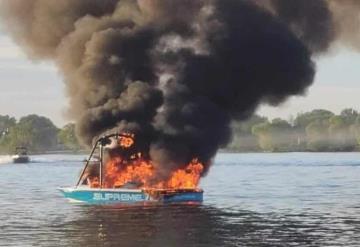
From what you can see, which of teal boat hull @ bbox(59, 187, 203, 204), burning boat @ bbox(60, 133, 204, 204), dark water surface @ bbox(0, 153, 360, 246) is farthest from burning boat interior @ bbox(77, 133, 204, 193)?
dark water surface @ bbox(0, 153, 360, 246)

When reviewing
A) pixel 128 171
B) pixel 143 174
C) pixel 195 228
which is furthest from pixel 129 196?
pixel 195 228

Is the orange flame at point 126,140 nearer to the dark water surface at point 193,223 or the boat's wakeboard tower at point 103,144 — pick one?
the boat's wakeboard tower at point 103,144

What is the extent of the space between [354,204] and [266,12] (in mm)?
23486

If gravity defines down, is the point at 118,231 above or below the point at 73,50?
below

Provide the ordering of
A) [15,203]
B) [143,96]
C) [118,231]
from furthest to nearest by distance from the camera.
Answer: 1. [15,203]
2. [143,96]
3. [118,231]

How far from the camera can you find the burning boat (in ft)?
296

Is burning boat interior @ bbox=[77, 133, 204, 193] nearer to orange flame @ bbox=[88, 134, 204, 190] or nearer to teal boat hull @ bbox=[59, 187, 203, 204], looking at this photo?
orange flame @ bbox=[88, 134, 204, 190]

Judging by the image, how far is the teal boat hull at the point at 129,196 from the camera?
8950cm

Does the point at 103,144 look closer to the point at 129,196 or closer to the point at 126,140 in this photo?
the point at 126,140

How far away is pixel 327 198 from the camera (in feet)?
375

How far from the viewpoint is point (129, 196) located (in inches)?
3556

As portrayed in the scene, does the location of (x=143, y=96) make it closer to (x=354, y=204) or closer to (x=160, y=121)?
(x=160, y=121)

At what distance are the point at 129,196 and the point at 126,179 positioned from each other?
16.7 feet

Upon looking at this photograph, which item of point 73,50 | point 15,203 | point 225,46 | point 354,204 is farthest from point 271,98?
point 15,203
